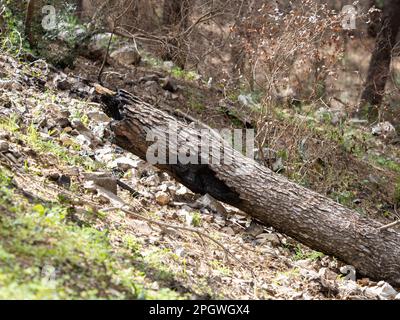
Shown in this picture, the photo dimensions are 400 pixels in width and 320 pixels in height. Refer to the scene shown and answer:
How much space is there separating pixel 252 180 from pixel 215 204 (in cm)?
47

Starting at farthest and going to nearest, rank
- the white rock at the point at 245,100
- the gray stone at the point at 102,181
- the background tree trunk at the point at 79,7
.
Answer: the background tree trunk at the point at 79,7 → the white rock at the point at 245,100 → the gray stone at the point at 102,181

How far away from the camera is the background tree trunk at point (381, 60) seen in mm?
11461

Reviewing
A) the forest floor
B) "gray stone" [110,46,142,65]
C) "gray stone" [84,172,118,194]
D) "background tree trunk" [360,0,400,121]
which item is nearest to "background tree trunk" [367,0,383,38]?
"background tree trunk" [360,0,400,121]

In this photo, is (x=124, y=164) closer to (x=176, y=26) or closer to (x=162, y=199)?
(x=162, y=199)

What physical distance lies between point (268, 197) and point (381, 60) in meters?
7.45

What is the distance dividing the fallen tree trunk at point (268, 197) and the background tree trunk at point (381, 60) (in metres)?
6.10

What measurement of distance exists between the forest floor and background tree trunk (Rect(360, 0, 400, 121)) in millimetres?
2732

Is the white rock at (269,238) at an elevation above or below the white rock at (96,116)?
below

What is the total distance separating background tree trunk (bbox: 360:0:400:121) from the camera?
1146cm

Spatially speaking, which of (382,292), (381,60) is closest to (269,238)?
(382,292)

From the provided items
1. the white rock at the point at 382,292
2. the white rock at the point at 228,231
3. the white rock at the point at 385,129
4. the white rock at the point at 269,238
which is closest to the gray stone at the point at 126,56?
the white rock at the point at 385,129

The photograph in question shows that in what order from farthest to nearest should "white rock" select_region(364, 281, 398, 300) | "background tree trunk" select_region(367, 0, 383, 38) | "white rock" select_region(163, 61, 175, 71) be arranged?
"background tree trunk" select_region(367, 0, 383, 38) → "white rock" select_region(163, 61, 175, 71) → "white rock" select_region(364, 281, 398, 300)

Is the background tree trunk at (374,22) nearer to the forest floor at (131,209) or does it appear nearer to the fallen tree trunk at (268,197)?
the forest floor at (131,209)

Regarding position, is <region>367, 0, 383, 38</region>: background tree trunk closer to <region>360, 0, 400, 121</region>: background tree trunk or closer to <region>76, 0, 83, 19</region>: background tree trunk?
<region>360, 0, 400, 121</region>: background tree trunk
